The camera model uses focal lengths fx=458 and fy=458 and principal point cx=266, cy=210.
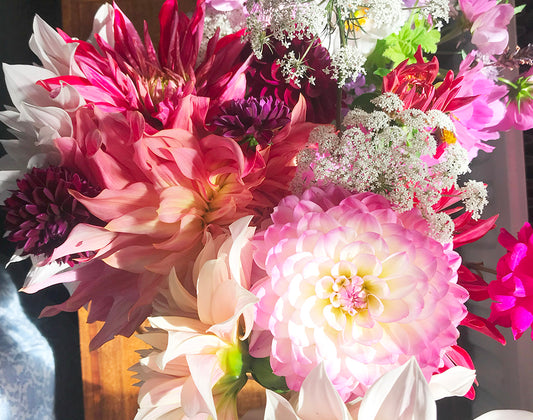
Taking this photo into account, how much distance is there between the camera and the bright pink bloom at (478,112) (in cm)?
44

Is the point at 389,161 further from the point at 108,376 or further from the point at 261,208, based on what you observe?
the point at 108,376

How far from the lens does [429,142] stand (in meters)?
0.35

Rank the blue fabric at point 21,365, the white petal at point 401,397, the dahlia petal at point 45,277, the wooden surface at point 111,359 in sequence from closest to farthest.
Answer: the white petal at point 401,397 < the dahlia petal at point 45,277 < the wooden surface at point 111,359 < the blue fabric at point 21,365

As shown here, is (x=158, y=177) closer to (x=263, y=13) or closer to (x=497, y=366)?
(x=263, y=13)

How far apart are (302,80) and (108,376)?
40cm

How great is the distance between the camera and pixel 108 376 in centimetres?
54

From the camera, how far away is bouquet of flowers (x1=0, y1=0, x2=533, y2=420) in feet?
1.06

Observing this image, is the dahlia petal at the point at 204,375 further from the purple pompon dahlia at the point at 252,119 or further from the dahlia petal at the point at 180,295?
the purple pompon dahlia at the point at 252,119

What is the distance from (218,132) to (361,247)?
15 cm

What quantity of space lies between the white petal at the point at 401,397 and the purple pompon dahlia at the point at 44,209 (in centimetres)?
25

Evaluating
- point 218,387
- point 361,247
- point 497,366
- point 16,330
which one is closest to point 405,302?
point 361,247

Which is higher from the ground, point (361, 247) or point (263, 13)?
point (263, 13)

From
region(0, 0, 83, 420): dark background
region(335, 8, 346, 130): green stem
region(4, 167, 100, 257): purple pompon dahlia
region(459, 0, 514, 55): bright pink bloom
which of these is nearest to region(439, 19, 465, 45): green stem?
region(459, 0, 514, 55): bright pink bloom

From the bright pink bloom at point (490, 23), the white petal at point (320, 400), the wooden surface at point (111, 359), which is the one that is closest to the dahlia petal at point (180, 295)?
the white petal at point (320, 400)
